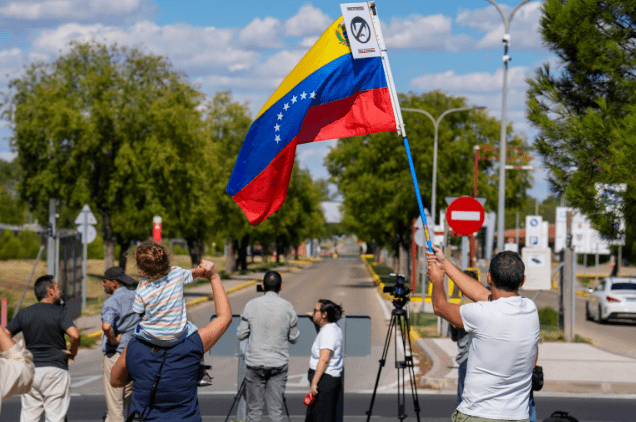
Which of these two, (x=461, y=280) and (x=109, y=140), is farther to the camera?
(x=109, y=140)

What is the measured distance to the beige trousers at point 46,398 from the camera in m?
7.36

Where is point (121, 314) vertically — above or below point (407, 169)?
below

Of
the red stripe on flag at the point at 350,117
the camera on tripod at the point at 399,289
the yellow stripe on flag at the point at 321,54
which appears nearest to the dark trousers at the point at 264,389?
the camera on tripod at the point at 399,289

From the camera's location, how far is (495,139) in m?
62.8

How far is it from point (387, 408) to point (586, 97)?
6143 mm

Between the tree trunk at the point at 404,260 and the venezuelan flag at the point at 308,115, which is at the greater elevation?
the venezuelan flag at the point at 308,115

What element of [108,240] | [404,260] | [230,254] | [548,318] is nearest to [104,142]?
[108,240]

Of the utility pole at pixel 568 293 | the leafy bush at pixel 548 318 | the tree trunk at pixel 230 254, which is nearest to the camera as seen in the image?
the utility pole at pixel 568 293

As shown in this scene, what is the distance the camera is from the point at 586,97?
13820mm

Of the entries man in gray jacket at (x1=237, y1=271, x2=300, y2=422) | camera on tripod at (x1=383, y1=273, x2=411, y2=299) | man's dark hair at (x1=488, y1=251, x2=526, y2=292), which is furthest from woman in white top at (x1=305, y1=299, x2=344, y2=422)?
man's dark hair at (x1=488, y1=251, x2=526, y2=292)

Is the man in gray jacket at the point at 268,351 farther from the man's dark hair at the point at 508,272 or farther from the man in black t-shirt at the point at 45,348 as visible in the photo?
the man's dark hair at the point at 508,272

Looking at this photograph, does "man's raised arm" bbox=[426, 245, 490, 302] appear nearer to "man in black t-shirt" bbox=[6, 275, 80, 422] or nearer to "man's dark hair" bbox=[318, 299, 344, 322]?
"man's dark hair" bbox=[318, 299, 344, 322]

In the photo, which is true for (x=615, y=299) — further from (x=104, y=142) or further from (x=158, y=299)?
(x=158, y=299)

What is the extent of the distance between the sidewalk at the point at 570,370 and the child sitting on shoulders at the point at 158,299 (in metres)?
9.45
